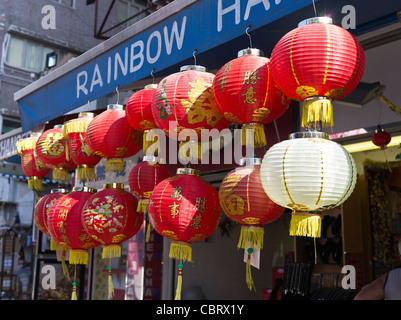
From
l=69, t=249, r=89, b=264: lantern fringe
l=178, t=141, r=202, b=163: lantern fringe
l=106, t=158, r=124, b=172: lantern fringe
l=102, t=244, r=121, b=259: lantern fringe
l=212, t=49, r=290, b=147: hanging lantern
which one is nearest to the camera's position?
l=212, t=49, r=290, b=147: hanging lantern

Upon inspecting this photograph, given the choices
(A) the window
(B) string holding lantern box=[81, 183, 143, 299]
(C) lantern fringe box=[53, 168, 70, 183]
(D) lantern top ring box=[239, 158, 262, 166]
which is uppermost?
(A) the window

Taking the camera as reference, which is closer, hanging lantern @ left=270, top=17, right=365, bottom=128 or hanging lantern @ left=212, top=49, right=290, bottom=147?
hanging lantern @ left=270, top=17, right=365, bottom=128

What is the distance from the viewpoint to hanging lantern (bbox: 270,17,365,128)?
2441 mm

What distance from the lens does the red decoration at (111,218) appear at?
3.66 meters

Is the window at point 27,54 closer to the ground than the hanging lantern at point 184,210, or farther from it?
farther from it

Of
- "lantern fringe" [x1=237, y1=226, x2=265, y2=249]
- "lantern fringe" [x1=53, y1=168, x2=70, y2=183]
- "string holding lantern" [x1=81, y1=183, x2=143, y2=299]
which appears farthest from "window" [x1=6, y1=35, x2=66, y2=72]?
"lantern fringe" [x1=237, y1=226, x2=265, y2=249]

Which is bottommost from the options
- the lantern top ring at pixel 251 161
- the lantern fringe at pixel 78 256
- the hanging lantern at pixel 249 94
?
the lantern fringe at pixel 78 256

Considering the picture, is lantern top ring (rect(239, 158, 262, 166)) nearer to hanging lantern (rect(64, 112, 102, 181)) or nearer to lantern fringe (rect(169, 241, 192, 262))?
lantern fringe (rect(169, 241, 192, 262))

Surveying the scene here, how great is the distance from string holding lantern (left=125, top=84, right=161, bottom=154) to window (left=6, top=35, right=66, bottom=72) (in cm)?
1371

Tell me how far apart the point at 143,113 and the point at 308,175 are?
5.36ft

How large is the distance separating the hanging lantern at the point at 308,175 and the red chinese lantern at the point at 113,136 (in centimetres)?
168

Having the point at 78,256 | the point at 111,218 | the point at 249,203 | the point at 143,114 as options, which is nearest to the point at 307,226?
the point at 249,203

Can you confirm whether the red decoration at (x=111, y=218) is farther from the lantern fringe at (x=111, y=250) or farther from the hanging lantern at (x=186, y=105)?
the hanging lantern at (x=186, y=105)

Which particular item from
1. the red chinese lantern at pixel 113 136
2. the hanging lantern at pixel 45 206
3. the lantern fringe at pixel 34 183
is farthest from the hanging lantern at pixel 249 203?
the lantern fringe at pixel 34 183
